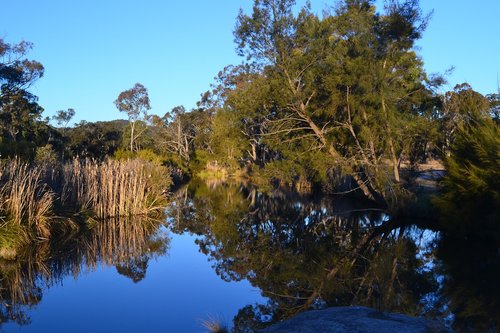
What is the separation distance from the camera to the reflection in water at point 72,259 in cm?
760

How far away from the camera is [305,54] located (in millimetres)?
18391

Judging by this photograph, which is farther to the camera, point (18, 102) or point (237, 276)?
point (18, 102)

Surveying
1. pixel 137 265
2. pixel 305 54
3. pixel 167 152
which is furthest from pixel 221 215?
pixel 167 152

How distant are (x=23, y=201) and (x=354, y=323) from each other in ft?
27.7

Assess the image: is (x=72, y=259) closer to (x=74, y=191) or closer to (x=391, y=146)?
(x=74, y=191)

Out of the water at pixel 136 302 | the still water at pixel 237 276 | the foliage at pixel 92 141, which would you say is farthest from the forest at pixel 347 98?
the foliage at pixel 92 141

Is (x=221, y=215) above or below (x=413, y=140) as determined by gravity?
below

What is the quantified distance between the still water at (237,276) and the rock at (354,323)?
1.42 m

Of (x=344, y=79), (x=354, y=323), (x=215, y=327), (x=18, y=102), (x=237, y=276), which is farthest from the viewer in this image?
(x=18, y=102)

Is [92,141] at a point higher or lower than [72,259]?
higher

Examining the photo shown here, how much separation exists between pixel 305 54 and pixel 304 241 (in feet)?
27.6

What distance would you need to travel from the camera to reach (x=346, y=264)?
1015 centimetres

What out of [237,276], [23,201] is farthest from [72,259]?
[237,276]

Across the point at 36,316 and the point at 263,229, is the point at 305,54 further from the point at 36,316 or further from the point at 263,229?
the point at 36,316
